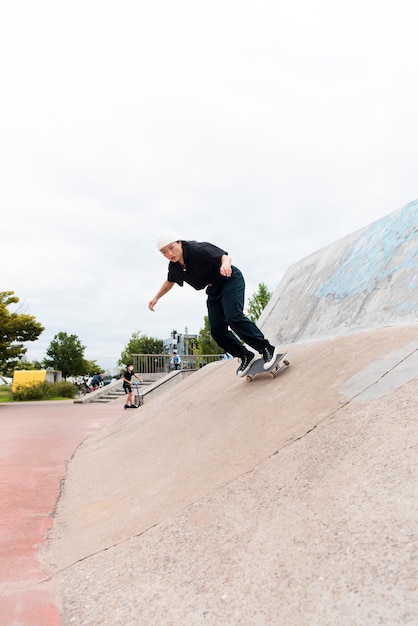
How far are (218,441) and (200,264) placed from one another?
1.65 meters

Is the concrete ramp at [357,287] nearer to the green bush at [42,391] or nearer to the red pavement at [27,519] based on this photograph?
the red pavement at [27,519]

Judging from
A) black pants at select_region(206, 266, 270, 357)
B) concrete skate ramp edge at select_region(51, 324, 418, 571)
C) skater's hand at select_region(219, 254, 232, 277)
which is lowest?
concrete skate ramp edge at select_region(51, 324, 418, 571)

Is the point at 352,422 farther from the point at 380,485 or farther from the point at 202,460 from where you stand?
the point at 202,460

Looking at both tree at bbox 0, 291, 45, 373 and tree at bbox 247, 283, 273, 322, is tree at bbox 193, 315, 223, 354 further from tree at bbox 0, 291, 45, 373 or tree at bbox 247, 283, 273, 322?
tree at bbox 0, 291, 45, 373

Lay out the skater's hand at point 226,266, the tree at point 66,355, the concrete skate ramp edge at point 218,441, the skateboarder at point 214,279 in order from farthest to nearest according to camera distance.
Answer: the tree at point 66,355 < the skateboarder at point 214,279 < the skater's hand at point 226,266 < the concrete skate ramp edge at point 218,441

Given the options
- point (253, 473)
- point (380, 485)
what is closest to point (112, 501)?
point (253, 473)

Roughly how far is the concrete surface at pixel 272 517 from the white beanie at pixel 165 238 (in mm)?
1615

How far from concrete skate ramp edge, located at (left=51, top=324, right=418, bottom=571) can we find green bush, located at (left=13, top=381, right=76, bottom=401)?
20590 mm

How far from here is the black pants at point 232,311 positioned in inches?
166

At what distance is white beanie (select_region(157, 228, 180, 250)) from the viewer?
162 inches

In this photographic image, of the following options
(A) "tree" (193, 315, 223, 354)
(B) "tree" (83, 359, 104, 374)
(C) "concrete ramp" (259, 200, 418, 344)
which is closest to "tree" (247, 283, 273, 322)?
(A) "tree" (193, 315, 223, 354)

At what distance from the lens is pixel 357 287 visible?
5770mm

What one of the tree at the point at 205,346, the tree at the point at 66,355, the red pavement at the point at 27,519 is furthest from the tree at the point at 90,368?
the red pavement at the point at 27,519

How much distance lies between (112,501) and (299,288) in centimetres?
535
